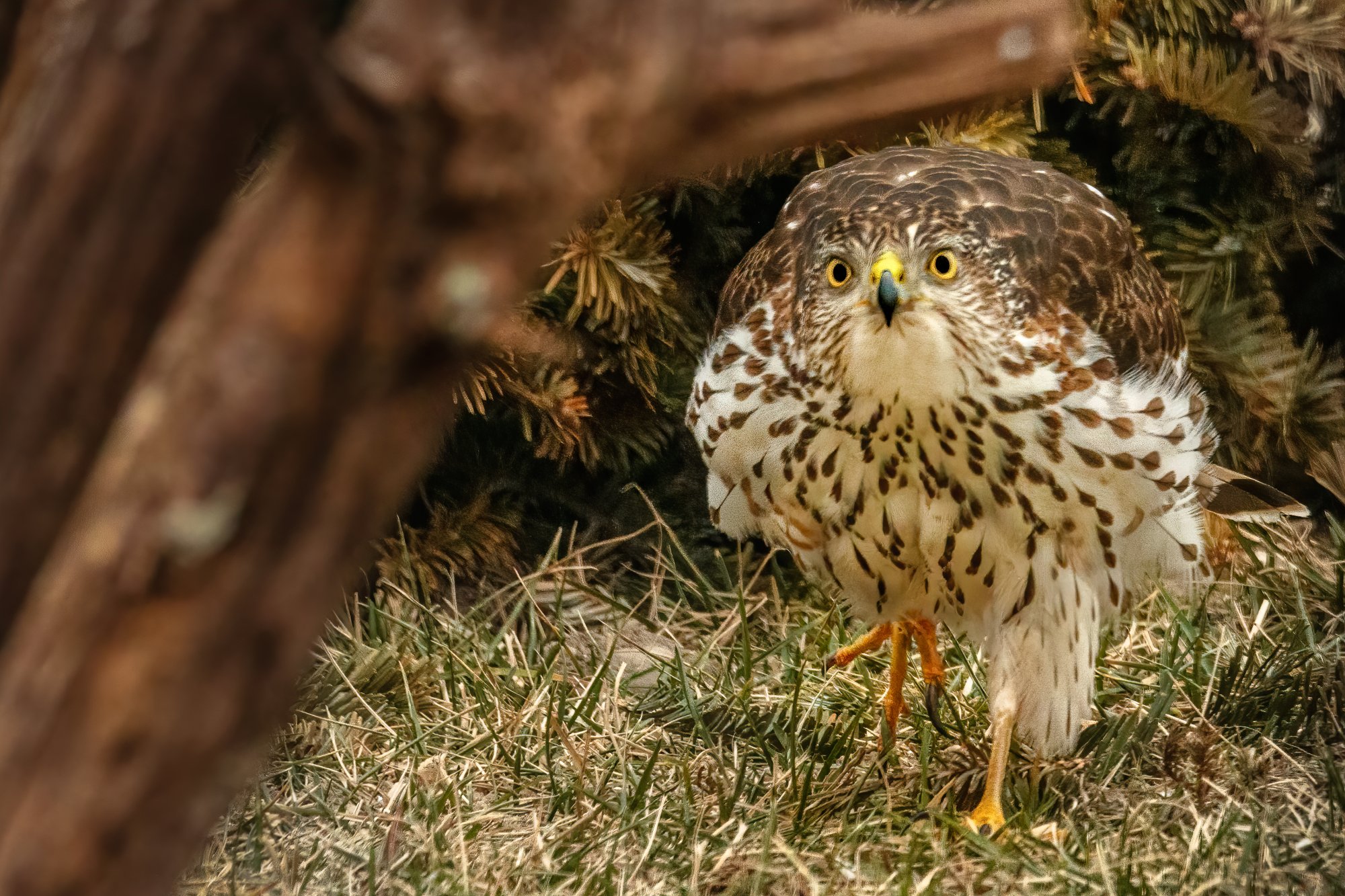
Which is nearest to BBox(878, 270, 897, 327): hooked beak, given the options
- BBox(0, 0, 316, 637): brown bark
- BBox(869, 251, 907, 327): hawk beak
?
BBox(869, 251, 907, 327): hawk beak

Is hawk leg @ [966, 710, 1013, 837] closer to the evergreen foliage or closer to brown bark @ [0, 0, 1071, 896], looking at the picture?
the evergreen foliage

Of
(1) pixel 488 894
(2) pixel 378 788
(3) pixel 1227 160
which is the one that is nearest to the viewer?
(1) pixel 488 894

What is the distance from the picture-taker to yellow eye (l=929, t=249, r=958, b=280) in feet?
7.86

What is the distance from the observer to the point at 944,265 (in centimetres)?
241

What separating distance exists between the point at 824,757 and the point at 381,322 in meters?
2.19

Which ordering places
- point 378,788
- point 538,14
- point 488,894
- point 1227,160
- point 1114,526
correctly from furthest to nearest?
point 1227,160
point 378,788
point 1114,526
point 488,894
point 538,14

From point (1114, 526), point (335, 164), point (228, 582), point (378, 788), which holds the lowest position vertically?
point (378, 788)

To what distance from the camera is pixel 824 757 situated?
300 centimetres

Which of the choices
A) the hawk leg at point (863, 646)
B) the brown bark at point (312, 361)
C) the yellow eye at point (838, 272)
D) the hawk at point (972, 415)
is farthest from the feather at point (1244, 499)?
the brown bark at point (312, 361)

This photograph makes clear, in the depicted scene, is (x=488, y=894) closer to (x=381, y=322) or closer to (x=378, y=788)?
(x=378, y=788)

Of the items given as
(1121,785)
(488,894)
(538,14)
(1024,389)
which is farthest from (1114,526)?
(538,14)

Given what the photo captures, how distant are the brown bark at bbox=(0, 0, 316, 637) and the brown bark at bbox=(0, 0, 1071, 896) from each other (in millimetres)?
71

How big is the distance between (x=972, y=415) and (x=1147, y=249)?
78.2 inches

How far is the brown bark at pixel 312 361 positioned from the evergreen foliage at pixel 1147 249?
100 inches
